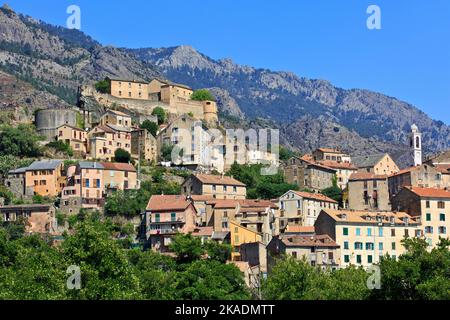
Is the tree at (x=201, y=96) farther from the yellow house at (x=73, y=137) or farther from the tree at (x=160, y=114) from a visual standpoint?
the yellow house at (x=73, y=137)

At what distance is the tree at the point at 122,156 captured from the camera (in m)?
117

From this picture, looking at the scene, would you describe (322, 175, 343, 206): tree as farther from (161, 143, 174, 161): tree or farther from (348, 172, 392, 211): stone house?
(161, 143, 174, 161): tree

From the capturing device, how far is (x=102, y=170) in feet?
348

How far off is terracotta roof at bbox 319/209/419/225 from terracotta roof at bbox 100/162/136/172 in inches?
1049

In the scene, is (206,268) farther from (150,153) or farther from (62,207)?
(150,153)

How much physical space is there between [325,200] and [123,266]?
48.7 metres

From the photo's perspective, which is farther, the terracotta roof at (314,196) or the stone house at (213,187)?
the stone house at (213,187)

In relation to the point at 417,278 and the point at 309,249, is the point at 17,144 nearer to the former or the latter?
the point at 309,249

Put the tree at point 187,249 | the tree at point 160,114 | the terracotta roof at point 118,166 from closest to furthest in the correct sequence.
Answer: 1. the tree at point 187,249
2. the terracotta roof at point 118,166
3. the tree at point 160,114

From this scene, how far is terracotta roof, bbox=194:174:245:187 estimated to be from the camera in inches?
4198

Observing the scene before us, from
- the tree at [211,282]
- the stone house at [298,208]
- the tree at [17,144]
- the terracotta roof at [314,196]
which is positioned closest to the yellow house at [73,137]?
the tree at [17,144]

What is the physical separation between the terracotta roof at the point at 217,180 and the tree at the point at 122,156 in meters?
12.1

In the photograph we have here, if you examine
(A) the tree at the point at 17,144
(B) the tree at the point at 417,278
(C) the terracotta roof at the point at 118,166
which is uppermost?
(A) the tree at the point at 17,144

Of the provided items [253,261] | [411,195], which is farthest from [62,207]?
[411,195]
